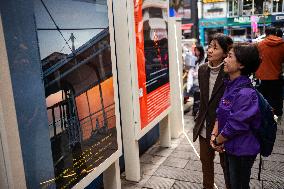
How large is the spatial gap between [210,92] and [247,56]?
0.84 m

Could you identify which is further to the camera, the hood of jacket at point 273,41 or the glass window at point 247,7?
the glass window at point 247,7

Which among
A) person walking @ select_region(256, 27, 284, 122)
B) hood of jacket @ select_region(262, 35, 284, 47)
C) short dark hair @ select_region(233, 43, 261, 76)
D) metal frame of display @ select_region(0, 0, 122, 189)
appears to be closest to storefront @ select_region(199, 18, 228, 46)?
person walking @ select_region(256, 27, 284, 122)

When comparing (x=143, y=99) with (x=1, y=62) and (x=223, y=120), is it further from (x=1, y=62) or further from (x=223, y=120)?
(x=1, y=62)

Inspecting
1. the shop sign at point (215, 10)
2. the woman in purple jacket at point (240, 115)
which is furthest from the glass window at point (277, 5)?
the woman in purple jacket at point (240, 115)

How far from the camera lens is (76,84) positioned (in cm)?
255

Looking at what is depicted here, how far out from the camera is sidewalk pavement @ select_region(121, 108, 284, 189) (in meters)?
3.80

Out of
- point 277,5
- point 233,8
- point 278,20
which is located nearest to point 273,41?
point 278,20

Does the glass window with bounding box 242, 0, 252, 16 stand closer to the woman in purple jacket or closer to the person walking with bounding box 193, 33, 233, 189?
the person walking with bounding box 193, 33, 233, 189

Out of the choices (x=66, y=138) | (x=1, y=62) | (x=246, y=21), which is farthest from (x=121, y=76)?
(x=246, y=21)

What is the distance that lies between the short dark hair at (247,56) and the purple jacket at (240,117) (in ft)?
0.31

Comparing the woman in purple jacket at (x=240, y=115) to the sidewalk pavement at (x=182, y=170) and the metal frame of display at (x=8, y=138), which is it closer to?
the sidewalk pavement at (x=182, y=170)

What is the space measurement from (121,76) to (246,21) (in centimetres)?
3155

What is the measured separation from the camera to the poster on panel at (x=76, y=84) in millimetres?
2256

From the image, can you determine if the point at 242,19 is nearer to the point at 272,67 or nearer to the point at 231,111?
the point at 272,67
